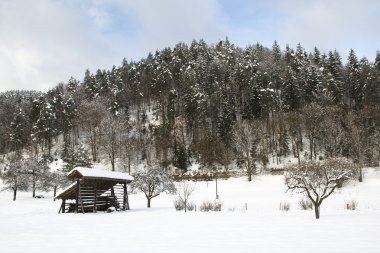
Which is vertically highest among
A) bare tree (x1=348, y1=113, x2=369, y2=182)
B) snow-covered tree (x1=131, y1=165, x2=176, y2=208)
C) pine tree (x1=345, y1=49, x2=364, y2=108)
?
pine tree (x1=345, y1=49, x2=364, y2=108)

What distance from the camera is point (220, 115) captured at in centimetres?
7469

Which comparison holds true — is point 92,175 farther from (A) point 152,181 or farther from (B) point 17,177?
(B) point 17,177

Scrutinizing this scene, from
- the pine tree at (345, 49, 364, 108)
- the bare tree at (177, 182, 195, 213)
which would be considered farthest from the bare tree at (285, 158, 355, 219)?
the pine tree at (345, 49, 364, 108)

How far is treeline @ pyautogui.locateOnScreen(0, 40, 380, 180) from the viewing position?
2501 inches

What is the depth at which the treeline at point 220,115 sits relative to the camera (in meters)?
63.5

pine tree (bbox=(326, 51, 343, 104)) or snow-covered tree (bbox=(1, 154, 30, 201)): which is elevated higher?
pine tree (bbox=(326, 51, 343, 104))

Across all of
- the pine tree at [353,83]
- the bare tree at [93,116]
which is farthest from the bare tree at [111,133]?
the pine tree at [353,83]

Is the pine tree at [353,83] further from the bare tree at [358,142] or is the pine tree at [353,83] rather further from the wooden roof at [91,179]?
the wooden roof at [91,179]

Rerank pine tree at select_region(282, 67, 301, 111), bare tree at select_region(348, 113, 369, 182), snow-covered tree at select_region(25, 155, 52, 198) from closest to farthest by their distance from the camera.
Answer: bare tree at select_region(348, 113, 369, 182), snow-covered tree at select_region(25, 155, 52, 198), pine tree at select_region(282, 67, 301, 111)

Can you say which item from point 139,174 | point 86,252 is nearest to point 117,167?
point 139,174

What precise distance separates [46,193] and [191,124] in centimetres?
3132

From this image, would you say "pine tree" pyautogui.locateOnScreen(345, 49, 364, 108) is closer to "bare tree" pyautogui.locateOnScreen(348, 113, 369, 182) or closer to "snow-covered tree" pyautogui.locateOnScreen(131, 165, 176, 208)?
"bare tree" pyautogui.locateOnScreen(348, 113, 369, 182)

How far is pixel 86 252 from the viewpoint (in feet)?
33.9

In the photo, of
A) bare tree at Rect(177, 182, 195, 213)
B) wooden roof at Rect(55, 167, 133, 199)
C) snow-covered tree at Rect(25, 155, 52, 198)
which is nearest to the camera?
wooden roof at Rect(55, 167, 133, 199)
